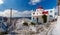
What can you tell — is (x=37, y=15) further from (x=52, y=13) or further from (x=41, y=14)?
(x=52, y=13)

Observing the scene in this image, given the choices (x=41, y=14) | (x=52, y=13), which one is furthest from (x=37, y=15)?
(x=52, y=13)

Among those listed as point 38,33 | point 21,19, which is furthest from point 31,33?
point 21,19

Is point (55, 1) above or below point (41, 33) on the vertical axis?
above

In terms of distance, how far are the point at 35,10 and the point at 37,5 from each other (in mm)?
59

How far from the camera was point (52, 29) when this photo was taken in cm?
125

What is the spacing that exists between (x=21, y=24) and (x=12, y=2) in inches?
9.9

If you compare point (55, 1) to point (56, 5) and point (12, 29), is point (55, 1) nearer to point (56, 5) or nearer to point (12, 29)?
point (56, 5)

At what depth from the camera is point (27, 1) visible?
1246mm

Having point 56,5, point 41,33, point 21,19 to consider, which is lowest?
point 41,33

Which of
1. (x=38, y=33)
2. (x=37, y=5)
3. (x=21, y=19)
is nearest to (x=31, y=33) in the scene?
(x=38, y=33)

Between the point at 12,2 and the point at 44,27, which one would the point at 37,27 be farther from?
the point at 12,2

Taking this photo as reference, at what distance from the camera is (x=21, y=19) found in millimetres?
1239

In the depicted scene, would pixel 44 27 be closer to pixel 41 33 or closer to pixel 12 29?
pixel 41 33

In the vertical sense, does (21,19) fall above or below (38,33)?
above
